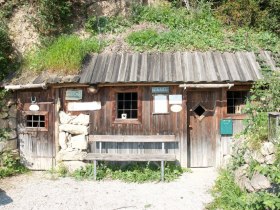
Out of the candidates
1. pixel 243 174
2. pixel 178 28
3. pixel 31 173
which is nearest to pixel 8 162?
pixel 31 173

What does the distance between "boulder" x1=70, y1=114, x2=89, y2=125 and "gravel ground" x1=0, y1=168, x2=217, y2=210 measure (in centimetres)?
177

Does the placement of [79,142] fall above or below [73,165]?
above

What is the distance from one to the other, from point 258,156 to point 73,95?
232 inches

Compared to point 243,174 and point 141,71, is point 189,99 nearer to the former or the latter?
point 141,71

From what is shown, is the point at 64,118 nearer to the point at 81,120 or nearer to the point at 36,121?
the point at 81,120

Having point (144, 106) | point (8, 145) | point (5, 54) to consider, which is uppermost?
point (5, 54)

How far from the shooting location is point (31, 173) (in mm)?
11180

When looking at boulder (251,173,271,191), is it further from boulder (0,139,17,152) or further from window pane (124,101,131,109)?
boulder (0,139,17,152)

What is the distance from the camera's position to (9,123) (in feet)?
37.8

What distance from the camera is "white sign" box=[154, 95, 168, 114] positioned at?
10945mm

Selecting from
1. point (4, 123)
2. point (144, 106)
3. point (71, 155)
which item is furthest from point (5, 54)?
point (144, 106)

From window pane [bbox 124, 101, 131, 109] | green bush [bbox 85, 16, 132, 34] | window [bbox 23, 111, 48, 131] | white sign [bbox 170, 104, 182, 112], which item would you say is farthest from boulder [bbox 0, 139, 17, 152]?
green bush [bbox 85, 16, 132, 34]

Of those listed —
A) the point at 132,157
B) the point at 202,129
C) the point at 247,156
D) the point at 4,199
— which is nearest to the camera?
the point at 247,156

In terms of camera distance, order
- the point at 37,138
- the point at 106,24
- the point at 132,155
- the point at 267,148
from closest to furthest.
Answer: the point at 267,148 → the point at 132,155 → the point at 37,138 → the point at 106,24
